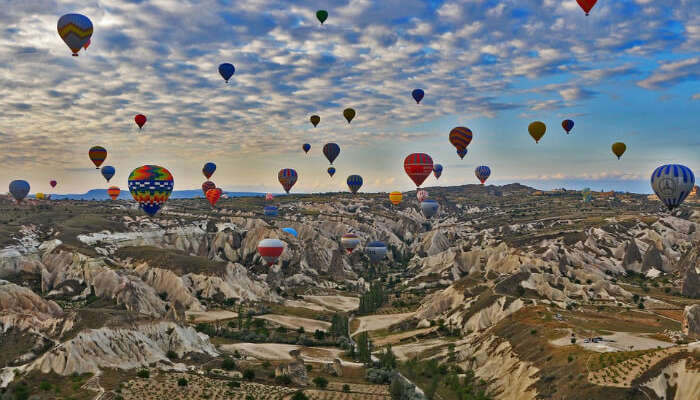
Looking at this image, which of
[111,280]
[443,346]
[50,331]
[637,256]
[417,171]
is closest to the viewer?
[50,331]

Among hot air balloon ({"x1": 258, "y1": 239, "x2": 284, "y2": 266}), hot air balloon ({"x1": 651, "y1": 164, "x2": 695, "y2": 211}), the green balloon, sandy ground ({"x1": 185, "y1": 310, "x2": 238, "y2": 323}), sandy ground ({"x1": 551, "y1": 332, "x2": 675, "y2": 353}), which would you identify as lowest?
sandy ground ({"x1": 185, "y1": 310, "x2": 238, "y2": 323})

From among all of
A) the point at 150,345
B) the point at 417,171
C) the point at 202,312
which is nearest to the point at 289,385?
the point at 150,345

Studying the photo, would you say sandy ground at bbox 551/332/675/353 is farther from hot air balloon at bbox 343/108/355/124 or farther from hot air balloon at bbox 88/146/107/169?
hot air balloon at bbox 88/146/107/169

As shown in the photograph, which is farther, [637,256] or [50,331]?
[637,256]

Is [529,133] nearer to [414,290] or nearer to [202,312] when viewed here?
[414,290]

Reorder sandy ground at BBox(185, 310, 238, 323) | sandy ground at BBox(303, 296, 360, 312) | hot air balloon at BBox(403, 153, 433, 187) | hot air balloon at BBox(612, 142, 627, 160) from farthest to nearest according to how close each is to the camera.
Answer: sandy ground at BBox(303, 296, 360, 312) < hot air balloon at BBox(612, 142, 627, 160) < hot air balloon at BBox(403, 153, 433, 187) < sandy ground at BBox(185, 310, 238, 323)

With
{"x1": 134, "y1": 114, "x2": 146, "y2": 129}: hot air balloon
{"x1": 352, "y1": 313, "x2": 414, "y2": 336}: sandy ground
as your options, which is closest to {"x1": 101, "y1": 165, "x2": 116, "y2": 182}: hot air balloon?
{"x1": 134, "y1": 114, "x2": 146, "y2": 129}: hot air balloon

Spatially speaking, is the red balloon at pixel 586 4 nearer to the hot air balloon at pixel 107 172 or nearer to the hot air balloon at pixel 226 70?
the hot air balloon at pixel 226 70
